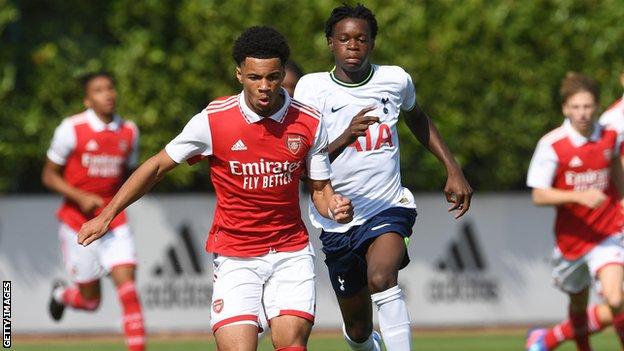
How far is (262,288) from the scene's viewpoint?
311 inches

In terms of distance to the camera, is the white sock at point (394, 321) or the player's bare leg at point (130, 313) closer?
the white sock at point (394, 321)

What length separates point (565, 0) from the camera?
1638 centimetres

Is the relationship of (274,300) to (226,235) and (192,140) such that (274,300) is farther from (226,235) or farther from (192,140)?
(192,140)

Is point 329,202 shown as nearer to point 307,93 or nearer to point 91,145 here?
point 307,93

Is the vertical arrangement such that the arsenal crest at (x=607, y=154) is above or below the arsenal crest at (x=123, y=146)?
below

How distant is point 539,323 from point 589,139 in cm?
607

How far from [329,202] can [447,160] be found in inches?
58.2

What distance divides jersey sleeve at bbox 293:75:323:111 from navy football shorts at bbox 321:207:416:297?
33.9 inches

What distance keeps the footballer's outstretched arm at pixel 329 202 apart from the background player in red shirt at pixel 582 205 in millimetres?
3706

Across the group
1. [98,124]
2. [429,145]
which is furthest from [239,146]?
[98,124]

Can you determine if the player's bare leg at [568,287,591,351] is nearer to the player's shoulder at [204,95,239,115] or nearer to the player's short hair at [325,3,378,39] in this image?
the player's short hair at [325,3,378,39]

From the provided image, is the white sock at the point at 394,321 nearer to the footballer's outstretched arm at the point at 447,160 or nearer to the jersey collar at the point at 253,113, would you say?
the footballer's outstretched arm at the point at 447,160

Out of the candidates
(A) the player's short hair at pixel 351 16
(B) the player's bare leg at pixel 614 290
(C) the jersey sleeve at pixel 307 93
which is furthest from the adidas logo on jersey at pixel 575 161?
(C) the jersey sleeve at pixel 307 93

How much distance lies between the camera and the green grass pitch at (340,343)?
14.1m
